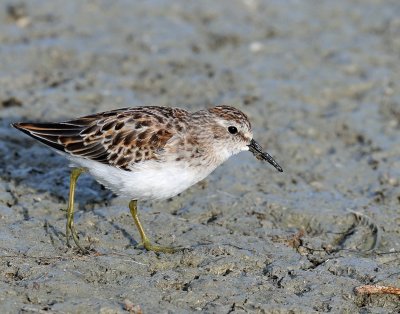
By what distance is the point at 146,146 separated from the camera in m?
7.59

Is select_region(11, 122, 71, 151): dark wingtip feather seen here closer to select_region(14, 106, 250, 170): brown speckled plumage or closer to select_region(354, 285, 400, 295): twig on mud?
select_region(14, 106, 250, 170): brown speckled plumage

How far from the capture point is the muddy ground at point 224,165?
22.6 ft

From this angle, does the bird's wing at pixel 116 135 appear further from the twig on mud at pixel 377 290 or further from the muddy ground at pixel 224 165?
the twig on mud at pixel 377 290

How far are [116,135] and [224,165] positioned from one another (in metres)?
2.30

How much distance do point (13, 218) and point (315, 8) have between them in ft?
28.1

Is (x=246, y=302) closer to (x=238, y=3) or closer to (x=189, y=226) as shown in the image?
(x=189, y=226)

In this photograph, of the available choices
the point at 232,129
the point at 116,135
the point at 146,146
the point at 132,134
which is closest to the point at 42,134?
the point at 116,135

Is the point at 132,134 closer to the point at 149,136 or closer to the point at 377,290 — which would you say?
the point at 149,136

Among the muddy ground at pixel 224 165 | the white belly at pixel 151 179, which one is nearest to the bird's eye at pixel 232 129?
the white belly at pixel 151 179

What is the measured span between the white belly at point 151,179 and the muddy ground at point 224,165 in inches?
23.4

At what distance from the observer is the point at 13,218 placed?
26.0ft

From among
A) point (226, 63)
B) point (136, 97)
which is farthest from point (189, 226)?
point (226, 63)

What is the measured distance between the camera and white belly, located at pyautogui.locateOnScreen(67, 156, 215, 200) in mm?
7426

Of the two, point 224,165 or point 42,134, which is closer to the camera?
point 42,134
